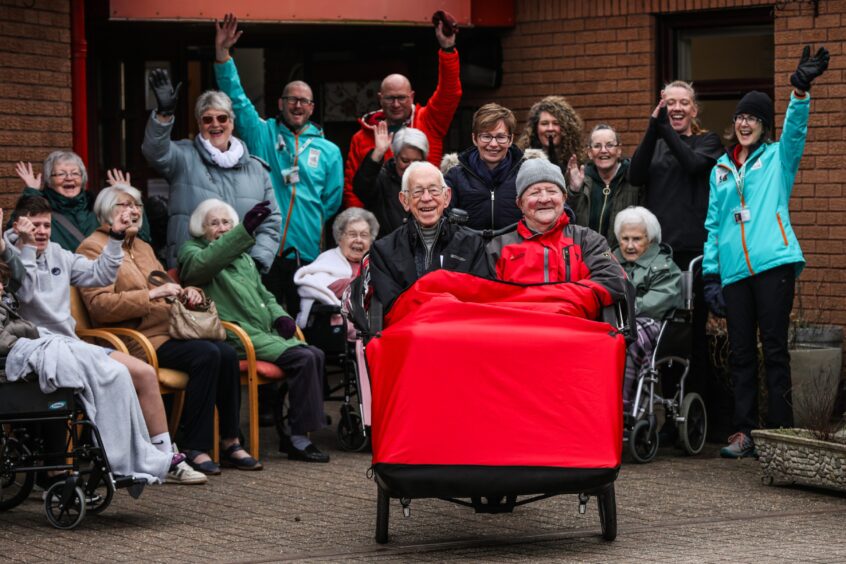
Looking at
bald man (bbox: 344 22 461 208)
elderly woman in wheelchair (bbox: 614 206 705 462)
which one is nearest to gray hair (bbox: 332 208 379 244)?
bald man (bbox: 344 22 461 208)

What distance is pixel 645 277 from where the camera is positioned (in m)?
9.64

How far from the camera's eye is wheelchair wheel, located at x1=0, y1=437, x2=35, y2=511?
25.5 ft

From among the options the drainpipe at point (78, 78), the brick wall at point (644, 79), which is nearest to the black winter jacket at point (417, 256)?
the drainpipe at point (78, 78)

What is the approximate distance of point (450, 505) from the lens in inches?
320

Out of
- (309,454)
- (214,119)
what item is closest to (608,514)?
(309,454)

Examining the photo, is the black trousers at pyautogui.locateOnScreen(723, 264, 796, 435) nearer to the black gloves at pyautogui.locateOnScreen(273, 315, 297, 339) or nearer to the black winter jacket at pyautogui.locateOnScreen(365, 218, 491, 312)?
the black winter jacket at pyautogui.locateOnScreen(365, 218, 491, 312)

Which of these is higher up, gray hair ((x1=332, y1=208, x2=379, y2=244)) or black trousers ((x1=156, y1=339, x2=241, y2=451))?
gray hair ((x1=332, y1=208, x2=379, y2=244))

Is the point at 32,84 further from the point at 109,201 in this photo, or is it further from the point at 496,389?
the point at 496,389

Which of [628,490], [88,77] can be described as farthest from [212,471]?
[88,77]

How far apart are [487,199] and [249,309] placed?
1.58m

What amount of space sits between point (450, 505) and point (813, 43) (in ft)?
16.8

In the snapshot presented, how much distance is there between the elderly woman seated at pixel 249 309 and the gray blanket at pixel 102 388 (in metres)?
1.68

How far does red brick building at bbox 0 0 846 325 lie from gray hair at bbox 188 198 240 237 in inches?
64.5

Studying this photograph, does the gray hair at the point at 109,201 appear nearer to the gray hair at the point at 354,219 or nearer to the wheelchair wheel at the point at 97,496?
the gray hair at the point at 354,219
